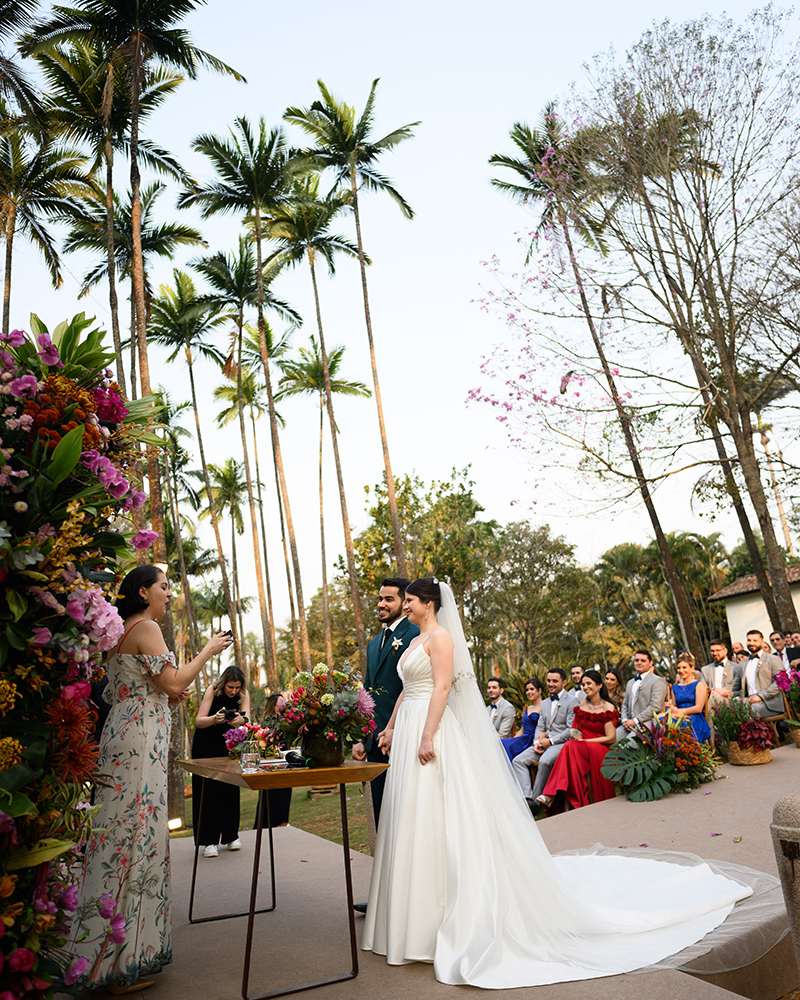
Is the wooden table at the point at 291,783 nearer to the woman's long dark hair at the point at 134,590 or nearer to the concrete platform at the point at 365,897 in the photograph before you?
the concrete platform at the point at 365,897

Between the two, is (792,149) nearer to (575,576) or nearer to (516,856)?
(516,856)

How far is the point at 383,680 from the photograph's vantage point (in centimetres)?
519

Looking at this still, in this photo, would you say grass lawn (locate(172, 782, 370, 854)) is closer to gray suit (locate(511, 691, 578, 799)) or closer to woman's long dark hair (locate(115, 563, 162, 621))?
gray suit (locate(511, 691, 578, 799))

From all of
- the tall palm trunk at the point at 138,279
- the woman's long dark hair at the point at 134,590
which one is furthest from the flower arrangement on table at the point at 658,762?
the tall palm trunk at the point at 138,279

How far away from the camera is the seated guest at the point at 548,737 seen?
835 cm

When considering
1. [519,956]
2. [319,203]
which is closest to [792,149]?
[519,956]

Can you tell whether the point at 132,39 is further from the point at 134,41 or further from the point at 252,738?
the point at 252,738

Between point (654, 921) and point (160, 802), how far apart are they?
260cm

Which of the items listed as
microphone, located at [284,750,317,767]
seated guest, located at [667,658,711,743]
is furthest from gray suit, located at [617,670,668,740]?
microphone, located at [284,750,317,767]

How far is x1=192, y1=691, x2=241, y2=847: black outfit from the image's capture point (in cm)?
710

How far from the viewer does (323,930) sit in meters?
4.45

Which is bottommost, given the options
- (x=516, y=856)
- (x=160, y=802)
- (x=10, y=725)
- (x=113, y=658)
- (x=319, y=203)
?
(x=516, y=856)

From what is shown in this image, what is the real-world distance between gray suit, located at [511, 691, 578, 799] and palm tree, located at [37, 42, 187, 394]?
429 inches

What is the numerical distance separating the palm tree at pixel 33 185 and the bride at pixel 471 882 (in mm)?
15220
